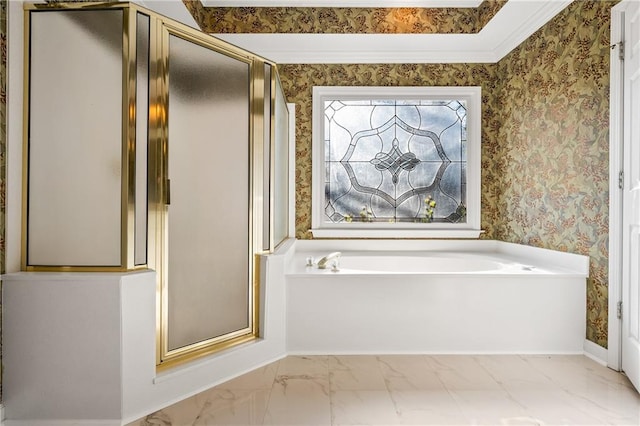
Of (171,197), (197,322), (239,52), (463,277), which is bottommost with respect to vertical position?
(197,322)

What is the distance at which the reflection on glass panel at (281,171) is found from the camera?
2.66 metres

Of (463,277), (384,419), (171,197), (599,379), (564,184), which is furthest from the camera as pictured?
(564,184)

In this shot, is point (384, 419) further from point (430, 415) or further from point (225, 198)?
point (225, 198)

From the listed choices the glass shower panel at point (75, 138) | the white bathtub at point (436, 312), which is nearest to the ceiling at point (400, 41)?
the glass shower panel at point (75, 138)

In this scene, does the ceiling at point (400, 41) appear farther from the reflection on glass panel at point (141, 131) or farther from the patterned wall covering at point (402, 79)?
the reflection on glass panel at point (141, 131)

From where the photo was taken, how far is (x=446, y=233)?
351cm

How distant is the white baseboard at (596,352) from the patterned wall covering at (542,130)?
0.11 ft

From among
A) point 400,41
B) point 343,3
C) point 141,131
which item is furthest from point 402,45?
point 141,131

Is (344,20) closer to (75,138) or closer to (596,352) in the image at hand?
(75,138)

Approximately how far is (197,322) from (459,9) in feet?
9.73

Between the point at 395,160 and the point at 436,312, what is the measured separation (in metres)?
1.59

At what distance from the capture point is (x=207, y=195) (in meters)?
2.02

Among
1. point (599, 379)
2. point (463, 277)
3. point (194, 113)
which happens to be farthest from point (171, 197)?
point (599, 379)

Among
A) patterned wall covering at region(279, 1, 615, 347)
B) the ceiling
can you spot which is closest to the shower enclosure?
the ceiling
